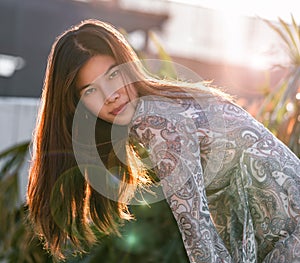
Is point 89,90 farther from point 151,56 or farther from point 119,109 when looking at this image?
point 151,56

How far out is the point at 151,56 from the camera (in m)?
6.56

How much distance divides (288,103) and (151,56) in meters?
3.18

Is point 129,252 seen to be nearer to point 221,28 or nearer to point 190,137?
point 190,137

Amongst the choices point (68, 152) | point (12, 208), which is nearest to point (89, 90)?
point (68, 152)

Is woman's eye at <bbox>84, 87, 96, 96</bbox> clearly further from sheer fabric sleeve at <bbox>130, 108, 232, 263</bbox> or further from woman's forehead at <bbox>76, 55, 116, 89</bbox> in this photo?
sheer fabric sleeve at <bbox>130, 108, 232, 263</bbox>

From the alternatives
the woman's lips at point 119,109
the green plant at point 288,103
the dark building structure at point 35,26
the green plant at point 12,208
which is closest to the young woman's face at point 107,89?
the woman's lips at point 119,109

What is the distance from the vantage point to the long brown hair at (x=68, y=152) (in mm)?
2119

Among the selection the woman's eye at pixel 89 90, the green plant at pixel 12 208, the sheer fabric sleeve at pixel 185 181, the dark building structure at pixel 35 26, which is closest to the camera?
the sheer fabric sleeve at pixel 185 181

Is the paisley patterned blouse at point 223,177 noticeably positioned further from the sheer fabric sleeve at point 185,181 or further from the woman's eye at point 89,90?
the woman's eye at point 89,90

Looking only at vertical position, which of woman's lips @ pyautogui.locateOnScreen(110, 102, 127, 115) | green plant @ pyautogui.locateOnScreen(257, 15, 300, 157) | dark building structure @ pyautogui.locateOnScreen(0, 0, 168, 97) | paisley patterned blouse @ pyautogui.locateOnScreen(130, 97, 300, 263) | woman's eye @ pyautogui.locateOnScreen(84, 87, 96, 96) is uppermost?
woman's eye @ pyautogui.locateOnScreen(84, 87, 96, 96)

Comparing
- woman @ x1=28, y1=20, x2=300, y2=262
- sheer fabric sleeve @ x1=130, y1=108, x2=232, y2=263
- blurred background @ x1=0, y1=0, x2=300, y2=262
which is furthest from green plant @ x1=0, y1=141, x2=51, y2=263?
sheer fabric sleeve @ x1=130, y1=108, x2=232, y2=263

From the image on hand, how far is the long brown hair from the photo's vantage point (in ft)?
6.95

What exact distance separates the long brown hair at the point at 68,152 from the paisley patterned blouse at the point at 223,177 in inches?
5.0

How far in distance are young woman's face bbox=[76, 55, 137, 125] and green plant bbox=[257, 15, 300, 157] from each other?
4.21 ft
